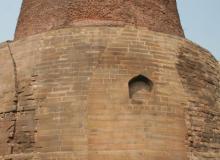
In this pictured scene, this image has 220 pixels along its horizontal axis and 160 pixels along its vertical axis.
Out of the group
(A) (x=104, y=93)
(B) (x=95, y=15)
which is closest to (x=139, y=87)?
(A) (x=104, y=93)

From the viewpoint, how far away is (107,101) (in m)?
8.83

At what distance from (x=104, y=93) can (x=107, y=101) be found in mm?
173

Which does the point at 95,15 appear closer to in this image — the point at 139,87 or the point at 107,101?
the point at 139,87

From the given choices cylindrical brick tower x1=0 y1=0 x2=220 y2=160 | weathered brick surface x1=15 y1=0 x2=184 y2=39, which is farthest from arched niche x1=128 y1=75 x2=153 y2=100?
weathered brick surface x1=15 y1=0 x2=184 y2=39

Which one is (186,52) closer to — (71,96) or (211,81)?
(211,81)

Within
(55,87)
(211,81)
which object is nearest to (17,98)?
(55,87)

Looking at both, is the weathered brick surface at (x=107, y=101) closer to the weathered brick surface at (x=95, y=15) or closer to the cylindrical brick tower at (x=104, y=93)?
the cylindrical brick tower at (x=104, y=93)

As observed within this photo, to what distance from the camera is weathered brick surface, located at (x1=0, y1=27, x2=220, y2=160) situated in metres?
8.62

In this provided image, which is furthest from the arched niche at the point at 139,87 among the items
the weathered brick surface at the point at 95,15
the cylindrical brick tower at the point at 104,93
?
the weathered brick surface at the point at 95,15

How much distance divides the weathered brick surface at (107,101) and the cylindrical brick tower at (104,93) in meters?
0.02

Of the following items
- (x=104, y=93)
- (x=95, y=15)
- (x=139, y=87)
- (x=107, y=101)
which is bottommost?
(x=107, y=101)

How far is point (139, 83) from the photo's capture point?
368 inches

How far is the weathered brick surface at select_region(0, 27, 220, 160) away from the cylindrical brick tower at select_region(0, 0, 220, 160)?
0.06 feet

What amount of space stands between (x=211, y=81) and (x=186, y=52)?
967 mm
